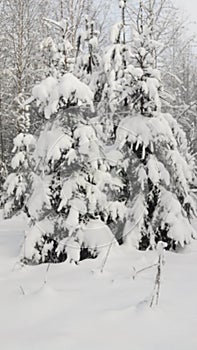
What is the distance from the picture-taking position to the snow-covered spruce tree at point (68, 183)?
16.4 feet

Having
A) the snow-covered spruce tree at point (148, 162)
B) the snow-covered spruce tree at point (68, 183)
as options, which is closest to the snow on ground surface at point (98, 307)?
the snow-covered spruce tree at point (68, 183)

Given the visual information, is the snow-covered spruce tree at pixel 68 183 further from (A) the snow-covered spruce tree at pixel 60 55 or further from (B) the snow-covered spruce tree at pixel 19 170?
(B) the snow-covered spruce tree at pixel 19 170

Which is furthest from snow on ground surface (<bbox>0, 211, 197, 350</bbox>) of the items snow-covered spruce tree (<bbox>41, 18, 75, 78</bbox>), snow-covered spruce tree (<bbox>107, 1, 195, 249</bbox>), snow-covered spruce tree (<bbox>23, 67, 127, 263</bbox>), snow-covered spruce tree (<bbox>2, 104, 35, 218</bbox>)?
snow-covered spruce tree (<bbox>41, 18, 75, 78</bbox>)

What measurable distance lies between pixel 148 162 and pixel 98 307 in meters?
2.51

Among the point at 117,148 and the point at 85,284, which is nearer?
the point at 85,284

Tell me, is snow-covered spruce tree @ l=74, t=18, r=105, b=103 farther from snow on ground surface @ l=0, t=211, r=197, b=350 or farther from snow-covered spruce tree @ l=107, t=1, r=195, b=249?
snow on ground surface @ l=0, t=211, r=197, b=350

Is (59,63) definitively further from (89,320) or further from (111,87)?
(89,320)

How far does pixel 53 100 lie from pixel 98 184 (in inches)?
44.6

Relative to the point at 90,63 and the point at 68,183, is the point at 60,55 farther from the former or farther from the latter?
the point at 68,183

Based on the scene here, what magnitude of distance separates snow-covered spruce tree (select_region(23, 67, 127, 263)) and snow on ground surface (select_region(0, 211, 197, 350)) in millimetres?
293

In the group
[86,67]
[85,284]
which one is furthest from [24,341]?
[86,67]

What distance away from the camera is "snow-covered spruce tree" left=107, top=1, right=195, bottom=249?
5.41 metres

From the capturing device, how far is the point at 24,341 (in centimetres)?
278

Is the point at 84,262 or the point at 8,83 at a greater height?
the point at 8,83
